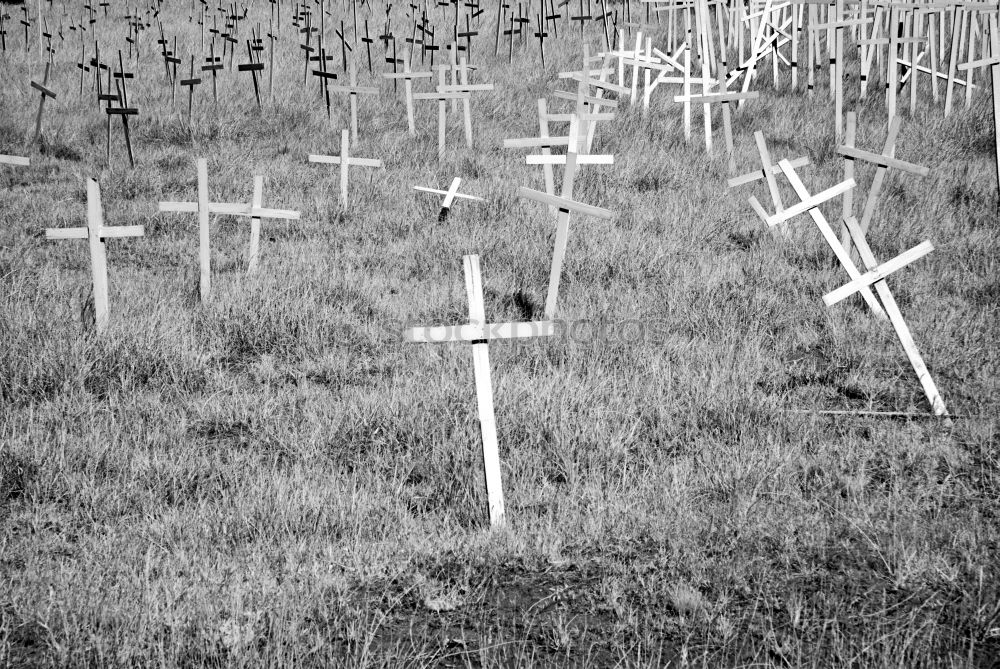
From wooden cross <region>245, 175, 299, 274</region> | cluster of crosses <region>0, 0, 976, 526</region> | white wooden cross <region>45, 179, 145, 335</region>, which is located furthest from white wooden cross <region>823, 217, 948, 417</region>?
white wooden cross <region>45, 179, 145, 335</region>

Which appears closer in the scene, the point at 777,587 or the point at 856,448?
the point at 777,587

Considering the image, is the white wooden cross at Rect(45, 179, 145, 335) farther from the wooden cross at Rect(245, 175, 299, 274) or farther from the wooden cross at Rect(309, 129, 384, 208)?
the wooden cross at Rect(309, 129, 384, 208)

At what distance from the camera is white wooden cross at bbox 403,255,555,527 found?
3.08 m

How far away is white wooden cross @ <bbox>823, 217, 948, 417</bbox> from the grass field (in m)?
0.13

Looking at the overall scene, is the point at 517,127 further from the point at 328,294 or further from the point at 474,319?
the point at 474,319

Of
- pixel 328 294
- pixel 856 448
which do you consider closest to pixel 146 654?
pixel 856 448

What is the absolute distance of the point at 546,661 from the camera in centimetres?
253

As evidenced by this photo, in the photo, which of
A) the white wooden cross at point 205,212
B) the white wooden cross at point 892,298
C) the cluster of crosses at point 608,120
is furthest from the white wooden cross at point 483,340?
the white wooden cross at point 205,212

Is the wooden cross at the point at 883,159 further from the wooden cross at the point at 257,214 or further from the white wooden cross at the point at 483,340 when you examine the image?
the wooden cross at the point at 257,214

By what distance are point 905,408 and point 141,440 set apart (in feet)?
11.7

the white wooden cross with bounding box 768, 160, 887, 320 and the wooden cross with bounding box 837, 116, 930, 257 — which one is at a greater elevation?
the wooden cross with bounding box 837, 116, 930, 257

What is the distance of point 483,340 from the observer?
10.5 feet

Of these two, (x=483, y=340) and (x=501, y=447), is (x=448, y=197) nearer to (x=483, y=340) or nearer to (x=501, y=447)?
(x=501, y=447)

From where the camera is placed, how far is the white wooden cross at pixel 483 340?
121 inches
